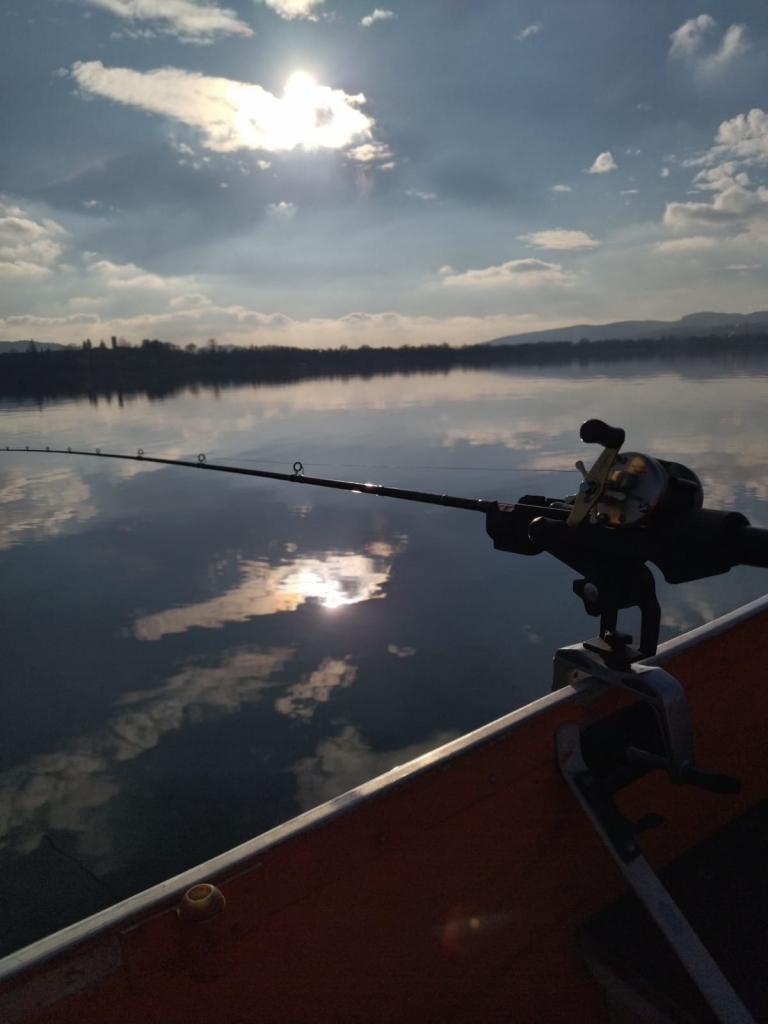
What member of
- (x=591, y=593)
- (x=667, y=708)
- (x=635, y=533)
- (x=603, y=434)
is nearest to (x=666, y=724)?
(x=667, y=708)

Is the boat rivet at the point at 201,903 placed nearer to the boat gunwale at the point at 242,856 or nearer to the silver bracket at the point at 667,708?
the boat gunwale at the point at 242,856

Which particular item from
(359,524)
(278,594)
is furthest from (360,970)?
(359,524)

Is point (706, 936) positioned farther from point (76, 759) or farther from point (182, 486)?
point (182, 486)

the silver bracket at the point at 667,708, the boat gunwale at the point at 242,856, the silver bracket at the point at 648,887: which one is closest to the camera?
the boat gunwale at the point at 242,856

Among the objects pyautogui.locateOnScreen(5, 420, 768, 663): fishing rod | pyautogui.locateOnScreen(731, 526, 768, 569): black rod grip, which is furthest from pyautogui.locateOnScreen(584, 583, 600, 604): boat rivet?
pyautogui.locateOnScreen(731, 526, 768, 569): black rod grip

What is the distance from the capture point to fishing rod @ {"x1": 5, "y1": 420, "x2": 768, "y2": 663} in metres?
1.53

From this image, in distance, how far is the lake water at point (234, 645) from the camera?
169 inches

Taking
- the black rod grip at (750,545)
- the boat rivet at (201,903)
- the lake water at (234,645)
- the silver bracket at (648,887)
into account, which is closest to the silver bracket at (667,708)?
the silver bracket at (648,887)

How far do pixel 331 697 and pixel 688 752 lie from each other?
4196 mm

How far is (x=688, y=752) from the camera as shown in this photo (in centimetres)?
176

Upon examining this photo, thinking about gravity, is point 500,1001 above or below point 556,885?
below

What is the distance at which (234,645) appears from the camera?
6664 millimetres

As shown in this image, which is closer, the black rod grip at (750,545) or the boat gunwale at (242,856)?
the boat gunwale at (242,856)

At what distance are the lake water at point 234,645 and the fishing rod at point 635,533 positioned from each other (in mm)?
3173
